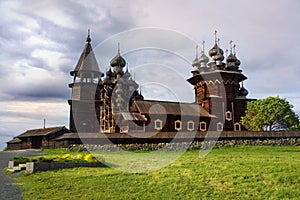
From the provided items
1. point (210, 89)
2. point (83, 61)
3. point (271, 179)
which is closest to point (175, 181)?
point (271, 179)

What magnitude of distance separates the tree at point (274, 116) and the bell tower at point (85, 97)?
23288mm

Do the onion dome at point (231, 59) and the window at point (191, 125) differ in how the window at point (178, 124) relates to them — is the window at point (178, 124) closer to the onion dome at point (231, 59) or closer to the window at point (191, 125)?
the window at point (191, 125)

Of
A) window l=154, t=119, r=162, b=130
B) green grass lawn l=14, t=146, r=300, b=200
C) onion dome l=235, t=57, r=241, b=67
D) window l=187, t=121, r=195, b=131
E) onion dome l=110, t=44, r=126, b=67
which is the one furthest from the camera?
Result: onion dome l=235, t=57, r=241, b=67

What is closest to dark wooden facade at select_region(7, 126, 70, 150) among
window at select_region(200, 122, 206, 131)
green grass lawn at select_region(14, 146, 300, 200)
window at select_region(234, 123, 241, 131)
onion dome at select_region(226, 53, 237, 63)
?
window at select_region(200, 122, 206, 131)

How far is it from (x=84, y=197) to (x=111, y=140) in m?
21.2

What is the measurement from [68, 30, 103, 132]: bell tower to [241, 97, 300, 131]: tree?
23.3 m

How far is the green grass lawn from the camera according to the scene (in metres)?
10.5

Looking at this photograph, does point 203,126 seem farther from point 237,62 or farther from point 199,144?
point 199,144

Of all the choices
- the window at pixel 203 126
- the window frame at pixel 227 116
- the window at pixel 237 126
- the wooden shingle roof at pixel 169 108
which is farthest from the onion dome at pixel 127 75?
the window at pixel 237 126

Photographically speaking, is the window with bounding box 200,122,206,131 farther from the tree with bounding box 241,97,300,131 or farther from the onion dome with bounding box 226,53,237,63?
the onion dome with bounding box 226,53,237,63

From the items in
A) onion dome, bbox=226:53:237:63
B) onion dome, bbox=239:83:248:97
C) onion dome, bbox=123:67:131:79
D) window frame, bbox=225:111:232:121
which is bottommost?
window frame, bbox=225:111:232:121

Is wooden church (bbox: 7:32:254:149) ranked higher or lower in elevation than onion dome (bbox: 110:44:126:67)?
lower

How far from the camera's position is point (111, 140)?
31.5 metres

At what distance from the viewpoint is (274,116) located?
38656 mm
